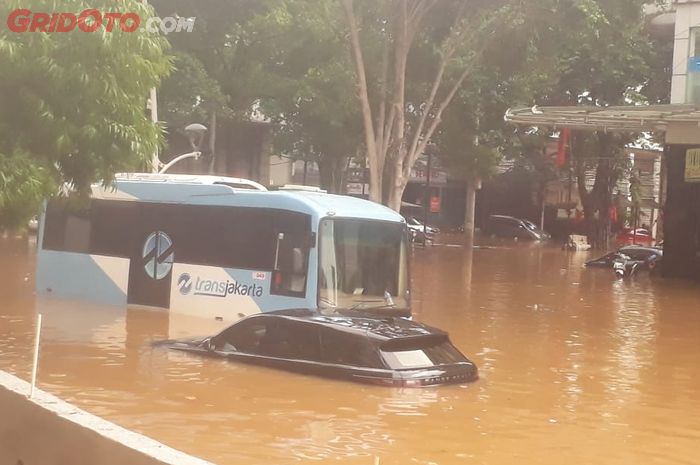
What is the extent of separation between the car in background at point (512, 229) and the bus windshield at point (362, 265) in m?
48.2

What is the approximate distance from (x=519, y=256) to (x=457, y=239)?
44.2 feet

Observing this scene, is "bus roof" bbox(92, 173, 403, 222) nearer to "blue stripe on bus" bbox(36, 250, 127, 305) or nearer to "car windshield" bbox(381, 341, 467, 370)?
"blue stripe on bus" bbox(36, 250, 127, 305)

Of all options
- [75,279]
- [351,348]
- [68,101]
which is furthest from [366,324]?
[75,279]

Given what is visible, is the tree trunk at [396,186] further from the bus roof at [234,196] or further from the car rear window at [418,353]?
the car rear window at [418,353]

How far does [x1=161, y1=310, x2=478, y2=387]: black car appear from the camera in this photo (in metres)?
12.2

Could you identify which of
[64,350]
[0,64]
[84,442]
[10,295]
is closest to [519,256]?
[10,295]

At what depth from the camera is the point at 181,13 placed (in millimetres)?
34500

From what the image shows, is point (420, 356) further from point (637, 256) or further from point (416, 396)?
point (637, 256)

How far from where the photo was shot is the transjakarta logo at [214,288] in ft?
56.7

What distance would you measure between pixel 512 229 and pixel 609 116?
35.9 m

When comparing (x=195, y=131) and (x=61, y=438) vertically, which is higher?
(x=195, y=131)

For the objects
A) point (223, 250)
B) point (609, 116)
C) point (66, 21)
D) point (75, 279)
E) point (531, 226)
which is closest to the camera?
point (66, 21)

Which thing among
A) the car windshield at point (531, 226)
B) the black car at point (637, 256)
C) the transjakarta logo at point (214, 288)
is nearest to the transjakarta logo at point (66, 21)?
the transjakarta logo at point (214, 288)

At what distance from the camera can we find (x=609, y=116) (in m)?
30.3
